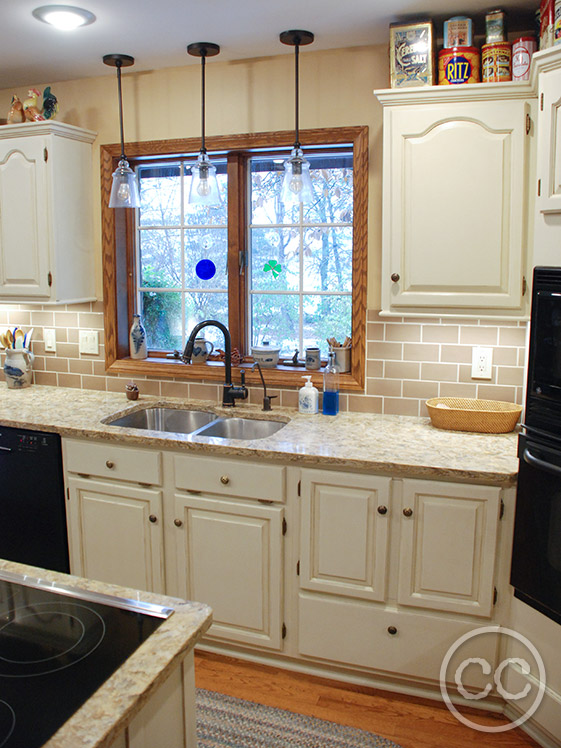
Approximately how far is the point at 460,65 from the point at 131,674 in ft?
7.50

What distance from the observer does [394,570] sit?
2271 mm

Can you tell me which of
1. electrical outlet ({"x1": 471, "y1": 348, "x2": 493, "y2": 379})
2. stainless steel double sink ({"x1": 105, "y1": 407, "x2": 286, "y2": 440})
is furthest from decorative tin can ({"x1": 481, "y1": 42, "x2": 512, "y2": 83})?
stainless steel double sink ({"x1": 105, "y1": 407, "x2": 286, "y2": 440})

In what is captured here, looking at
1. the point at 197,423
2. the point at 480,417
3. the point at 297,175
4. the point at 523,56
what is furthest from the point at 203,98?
the point at 480,417

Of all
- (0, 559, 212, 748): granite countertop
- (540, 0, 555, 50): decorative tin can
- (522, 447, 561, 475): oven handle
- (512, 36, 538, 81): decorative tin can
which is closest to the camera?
(0, 559, 212, 748): granite countertop

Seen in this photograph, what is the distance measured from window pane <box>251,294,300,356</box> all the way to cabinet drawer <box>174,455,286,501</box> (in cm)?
87

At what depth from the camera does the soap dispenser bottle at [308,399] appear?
283 centimetres

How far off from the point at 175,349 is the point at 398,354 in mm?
1181

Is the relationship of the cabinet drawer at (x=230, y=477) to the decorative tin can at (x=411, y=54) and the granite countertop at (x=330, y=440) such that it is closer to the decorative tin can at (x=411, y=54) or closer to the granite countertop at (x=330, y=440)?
the granite countertop at (x=330, y=440)

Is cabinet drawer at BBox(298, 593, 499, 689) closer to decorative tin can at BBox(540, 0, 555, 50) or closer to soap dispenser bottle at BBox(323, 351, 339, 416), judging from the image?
soap dispenser bottle at BBox(323, 351, 339, 416)

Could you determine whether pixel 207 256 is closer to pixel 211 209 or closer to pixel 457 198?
pixel 211 209

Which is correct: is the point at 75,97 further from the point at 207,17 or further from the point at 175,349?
the point at 175,349

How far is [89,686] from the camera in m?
1.00

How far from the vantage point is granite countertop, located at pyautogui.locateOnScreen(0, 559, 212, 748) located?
35.0 inches

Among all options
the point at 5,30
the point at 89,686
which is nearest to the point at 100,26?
the point at 5,30
